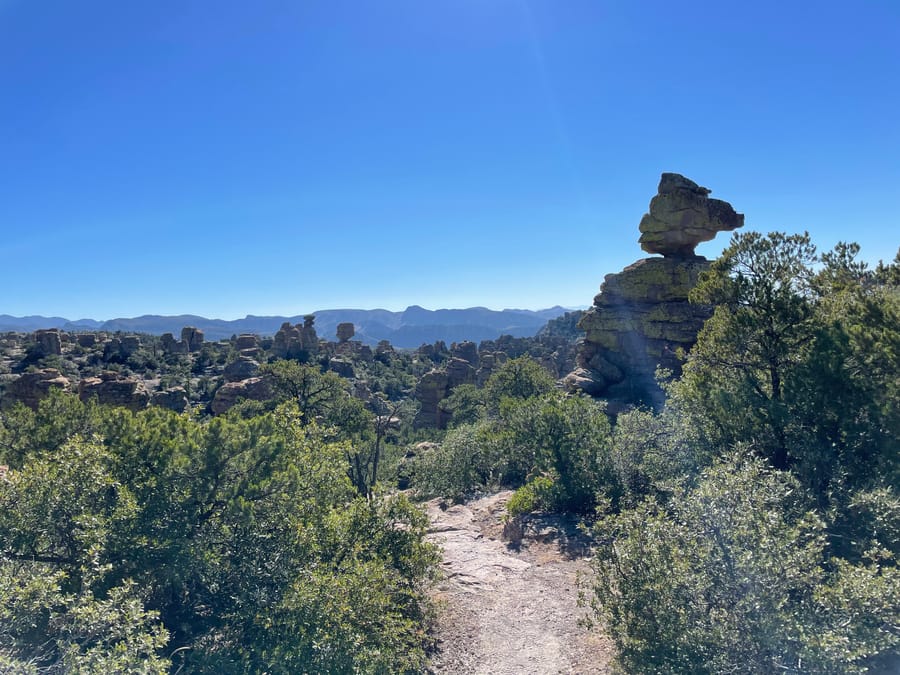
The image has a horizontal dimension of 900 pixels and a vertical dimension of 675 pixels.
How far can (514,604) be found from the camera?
1084 cm

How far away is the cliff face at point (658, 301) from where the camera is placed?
27453 millimetres

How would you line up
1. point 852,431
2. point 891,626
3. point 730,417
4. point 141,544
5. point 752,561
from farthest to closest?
point 730,417 < point 852,431 < point 141,544 < point 891,626 < point 752,561

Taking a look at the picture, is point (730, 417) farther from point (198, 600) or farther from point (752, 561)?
point (198, 600)

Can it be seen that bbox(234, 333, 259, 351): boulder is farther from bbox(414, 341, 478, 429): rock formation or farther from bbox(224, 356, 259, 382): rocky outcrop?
bbox(414, 341, 478, 429): rock formation

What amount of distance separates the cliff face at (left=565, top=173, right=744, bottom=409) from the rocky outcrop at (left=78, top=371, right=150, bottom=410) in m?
30.6

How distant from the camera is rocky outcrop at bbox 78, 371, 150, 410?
1180 inches

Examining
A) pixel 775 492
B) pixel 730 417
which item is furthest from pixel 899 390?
pixel 775 492

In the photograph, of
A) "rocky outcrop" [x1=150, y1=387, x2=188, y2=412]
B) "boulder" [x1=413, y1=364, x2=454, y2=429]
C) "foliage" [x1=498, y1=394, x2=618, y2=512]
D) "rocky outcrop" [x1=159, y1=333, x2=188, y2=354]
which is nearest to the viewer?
"foliage" [x1=498, y1=394, x2=618, y2=512]

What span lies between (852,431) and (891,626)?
4.84 metres

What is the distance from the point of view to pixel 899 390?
9148 millimetres

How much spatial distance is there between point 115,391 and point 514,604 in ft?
105

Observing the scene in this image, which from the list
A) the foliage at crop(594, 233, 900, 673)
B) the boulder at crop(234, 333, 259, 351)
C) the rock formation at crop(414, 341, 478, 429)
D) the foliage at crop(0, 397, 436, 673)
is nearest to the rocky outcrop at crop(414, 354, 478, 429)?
the rock formation at crop(414, 341, 478, 429)

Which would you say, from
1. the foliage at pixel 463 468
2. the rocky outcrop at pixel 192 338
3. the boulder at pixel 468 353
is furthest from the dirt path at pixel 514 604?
the rocky outcrop at pixel 192 338

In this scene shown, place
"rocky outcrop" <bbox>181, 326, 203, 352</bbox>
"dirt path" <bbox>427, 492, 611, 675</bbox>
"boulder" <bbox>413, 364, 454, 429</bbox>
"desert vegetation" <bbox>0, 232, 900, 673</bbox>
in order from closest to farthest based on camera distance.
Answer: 1. "desert vegetation" <bbox>0, 232, 900, 673</bbox>
2. "dirt path" <bbox>427, 492, 611, 675</bbox>
3. "boulder" <bbox>413, 364, 454, 429</bbox>
4. "rocky outcrop" <bbox>181, 326, 203, 352</bbox>
